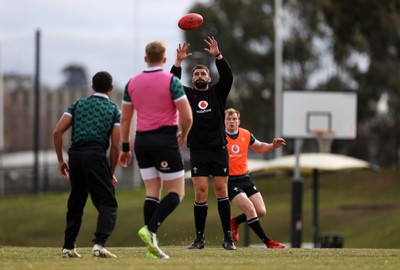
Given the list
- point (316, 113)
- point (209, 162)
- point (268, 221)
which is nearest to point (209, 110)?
point (209, 162)

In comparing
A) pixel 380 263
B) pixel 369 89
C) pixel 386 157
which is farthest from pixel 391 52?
pixel 380 263

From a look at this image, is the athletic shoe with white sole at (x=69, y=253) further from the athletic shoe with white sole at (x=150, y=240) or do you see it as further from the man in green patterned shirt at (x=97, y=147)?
the athletic shoe with white sole at (x=150, y=240)

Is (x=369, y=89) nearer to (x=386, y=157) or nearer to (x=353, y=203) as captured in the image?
(x=386, y=157)

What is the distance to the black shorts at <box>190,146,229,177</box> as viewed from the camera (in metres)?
14.4

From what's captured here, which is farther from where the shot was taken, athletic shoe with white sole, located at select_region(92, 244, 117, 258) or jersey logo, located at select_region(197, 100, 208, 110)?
jersey logo, located at select_region(197, 100, 208, 110)

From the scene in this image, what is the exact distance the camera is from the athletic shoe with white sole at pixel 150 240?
1174 centimetres

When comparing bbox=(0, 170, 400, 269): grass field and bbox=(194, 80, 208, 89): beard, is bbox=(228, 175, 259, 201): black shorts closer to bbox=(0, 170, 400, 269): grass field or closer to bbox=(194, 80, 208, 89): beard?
bbox=(0, 170, 400, 269): grass field

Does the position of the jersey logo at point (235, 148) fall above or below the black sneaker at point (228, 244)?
above

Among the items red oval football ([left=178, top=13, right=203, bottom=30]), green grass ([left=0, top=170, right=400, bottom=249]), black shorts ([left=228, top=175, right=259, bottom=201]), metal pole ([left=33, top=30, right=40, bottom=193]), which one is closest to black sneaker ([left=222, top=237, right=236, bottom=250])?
black shorts ([left=228, top=175, right=259, bottom=201])

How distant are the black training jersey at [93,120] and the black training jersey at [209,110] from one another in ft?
6.58

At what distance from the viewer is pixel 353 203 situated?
144 feet

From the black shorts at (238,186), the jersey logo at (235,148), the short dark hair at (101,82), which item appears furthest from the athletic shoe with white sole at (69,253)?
the black shorts at (238,186)

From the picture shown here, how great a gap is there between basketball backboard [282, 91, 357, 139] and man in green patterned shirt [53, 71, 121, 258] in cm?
2144

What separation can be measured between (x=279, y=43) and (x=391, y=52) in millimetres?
9522
